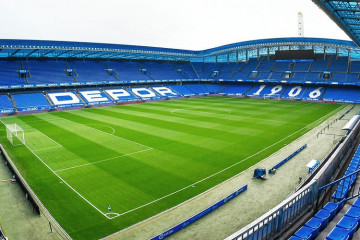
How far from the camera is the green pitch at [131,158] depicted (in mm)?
14281

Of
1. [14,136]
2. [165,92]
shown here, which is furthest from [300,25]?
[14,136]

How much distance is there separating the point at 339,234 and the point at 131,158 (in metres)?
15.9

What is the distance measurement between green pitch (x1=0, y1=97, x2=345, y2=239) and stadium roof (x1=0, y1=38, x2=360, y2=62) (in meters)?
16.1

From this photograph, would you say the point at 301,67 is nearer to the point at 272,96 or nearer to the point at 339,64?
the point at 339,64

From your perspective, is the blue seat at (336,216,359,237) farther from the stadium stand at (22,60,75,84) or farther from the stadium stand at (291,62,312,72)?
the stadium stand at (291,62,312,72)

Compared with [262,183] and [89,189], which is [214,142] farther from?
[89,189]

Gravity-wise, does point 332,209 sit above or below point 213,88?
below

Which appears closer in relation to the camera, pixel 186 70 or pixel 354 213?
pixel 354 213

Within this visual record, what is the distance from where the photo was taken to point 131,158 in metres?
21.5

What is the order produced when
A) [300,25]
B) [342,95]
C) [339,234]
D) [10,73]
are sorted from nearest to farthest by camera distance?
[339,234], [10,73], [342,95], [300,25]

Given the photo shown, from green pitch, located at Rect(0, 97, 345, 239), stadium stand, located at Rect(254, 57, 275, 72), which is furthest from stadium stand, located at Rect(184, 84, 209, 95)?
green pitch, located at Rect(0, 97, 345, 239)

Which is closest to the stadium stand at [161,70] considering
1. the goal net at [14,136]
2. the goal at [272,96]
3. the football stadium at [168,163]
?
the football stadium at [168,163]

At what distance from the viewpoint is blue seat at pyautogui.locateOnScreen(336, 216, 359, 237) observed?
28.0 feet

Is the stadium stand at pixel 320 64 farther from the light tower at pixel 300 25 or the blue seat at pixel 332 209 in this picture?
the light tower at pixel 300 25
